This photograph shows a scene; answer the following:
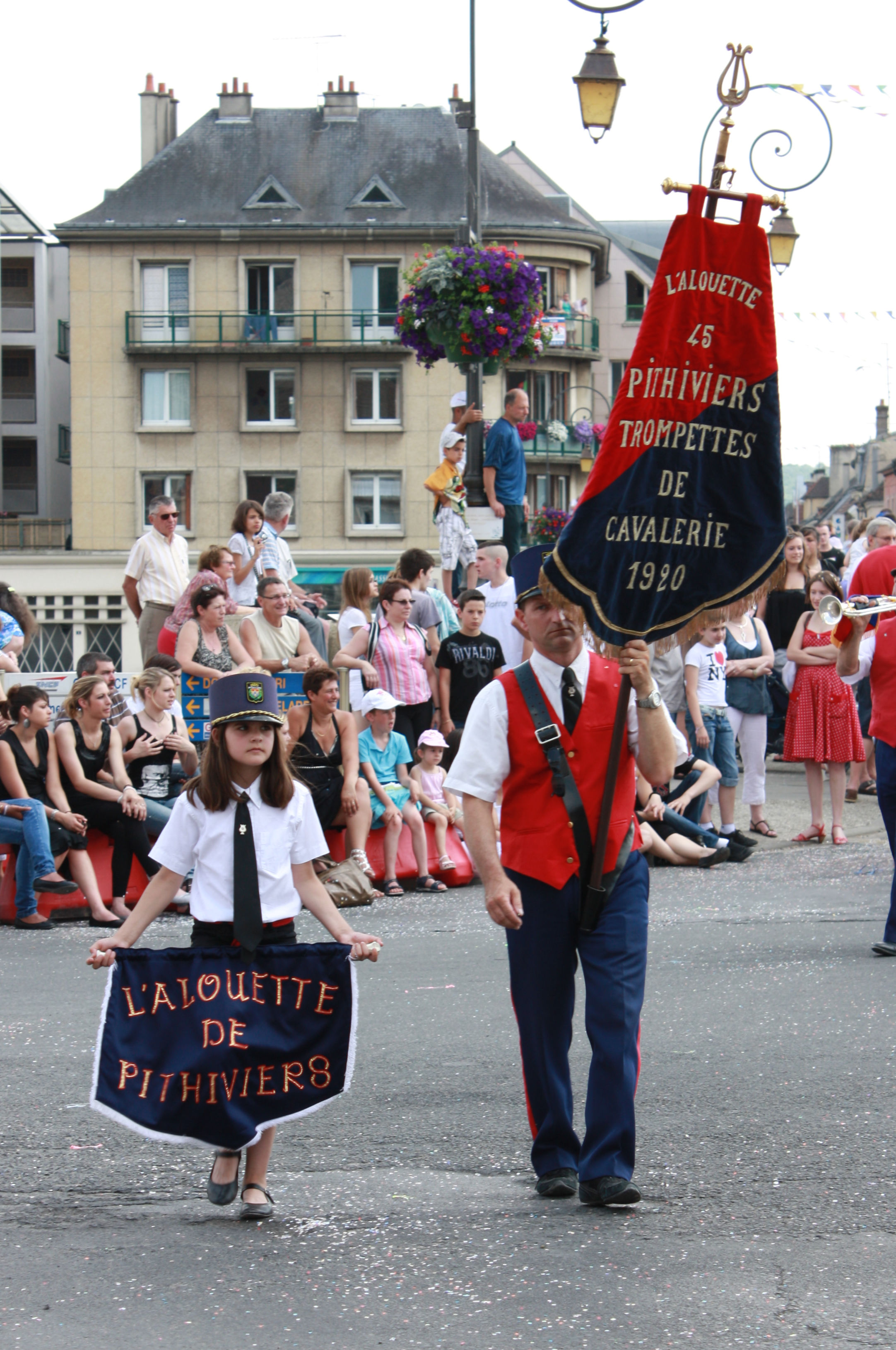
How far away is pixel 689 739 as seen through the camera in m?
13.8

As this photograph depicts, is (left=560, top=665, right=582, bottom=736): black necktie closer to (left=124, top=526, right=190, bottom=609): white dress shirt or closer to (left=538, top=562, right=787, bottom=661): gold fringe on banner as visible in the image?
(left=538, top=562, right=787, bottom=661): gold fringe on banner

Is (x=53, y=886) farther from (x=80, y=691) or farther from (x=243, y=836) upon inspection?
(x=243, y=836)

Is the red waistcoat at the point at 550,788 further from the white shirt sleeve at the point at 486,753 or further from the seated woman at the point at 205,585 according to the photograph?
the seated woman at the point at 205,585

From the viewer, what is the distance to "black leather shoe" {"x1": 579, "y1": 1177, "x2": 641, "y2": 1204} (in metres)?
4.92

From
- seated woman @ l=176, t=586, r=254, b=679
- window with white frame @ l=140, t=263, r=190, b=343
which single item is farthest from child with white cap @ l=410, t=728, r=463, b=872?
window with white frame @ l=140, t=263, r=190, b=343

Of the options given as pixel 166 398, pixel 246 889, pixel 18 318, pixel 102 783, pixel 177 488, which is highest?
pixel 18 318

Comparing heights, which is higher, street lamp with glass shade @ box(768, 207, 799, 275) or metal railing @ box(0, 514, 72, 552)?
street lamp with glass shade @ box(768, 207, 799, 275)

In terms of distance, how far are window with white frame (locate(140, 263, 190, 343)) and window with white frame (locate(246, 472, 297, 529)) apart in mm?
4551

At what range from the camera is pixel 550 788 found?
5.09m

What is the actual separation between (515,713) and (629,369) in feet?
3.92

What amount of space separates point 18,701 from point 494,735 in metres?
6.89

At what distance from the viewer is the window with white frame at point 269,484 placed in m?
48.0

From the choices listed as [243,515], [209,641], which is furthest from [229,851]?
[243,515]

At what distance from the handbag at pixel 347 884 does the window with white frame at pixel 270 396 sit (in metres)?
38.0
